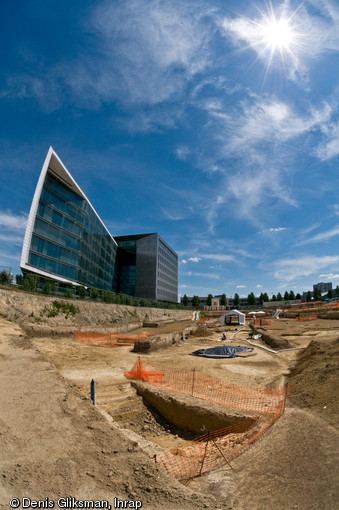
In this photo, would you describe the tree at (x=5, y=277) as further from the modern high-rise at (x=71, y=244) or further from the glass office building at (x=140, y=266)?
the glass office building at (x=140, y=266)

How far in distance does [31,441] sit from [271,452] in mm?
4997

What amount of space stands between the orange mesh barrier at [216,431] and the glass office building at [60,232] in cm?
3007

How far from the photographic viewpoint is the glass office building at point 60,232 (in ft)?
124

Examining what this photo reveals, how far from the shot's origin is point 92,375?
12.8 m

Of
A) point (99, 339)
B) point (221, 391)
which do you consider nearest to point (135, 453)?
point (221, 391)

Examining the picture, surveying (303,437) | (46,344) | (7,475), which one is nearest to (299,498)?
(303,437)

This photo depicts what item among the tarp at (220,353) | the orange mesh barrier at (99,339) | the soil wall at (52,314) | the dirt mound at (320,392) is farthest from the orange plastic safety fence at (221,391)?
the soil wall at (52,314)

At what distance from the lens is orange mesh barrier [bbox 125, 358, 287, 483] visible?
18.9 ft

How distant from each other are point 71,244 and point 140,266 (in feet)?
123

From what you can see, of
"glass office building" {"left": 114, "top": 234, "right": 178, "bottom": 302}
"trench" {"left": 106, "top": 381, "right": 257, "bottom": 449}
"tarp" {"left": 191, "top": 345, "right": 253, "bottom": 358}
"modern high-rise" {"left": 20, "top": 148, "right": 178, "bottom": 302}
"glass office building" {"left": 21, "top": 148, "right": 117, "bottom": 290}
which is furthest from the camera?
"glass office building" {"left": 114, "top": 234, "right": 178, "bottom": 302}

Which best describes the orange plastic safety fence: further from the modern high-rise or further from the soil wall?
the modern high-rise

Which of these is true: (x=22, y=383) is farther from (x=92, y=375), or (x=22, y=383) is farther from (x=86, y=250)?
(x=86, y=250)

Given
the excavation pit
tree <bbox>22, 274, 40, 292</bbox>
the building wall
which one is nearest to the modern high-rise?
the building wall

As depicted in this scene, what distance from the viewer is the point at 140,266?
273ft
